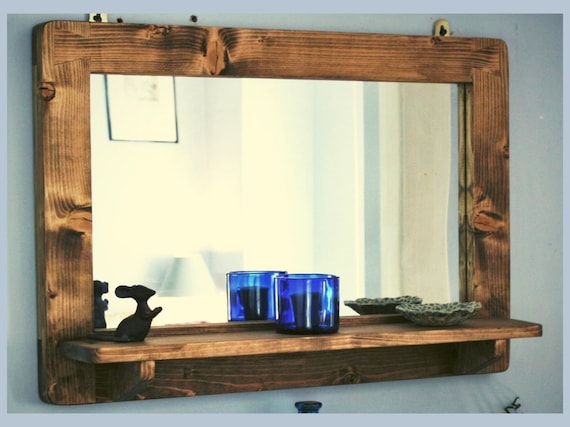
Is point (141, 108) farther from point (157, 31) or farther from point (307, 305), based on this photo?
point (307, 305)

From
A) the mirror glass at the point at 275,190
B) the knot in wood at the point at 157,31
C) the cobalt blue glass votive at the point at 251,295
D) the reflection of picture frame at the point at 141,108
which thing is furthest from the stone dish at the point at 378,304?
the knot in wood at the point at 157,31

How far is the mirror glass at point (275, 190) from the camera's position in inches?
62.7

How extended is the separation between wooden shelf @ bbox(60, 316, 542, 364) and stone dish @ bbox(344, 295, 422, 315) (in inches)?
0.5

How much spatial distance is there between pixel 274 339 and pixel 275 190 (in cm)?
24

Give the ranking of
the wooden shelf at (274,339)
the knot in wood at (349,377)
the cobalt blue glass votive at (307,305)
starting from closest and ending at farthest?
the wooden shelf at (274,339)
the cobalt blue glass votive at (307,305)
the knot in wood at (349,377)

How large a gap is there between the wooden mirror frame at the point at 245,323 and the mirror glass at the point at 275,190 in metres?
0.02

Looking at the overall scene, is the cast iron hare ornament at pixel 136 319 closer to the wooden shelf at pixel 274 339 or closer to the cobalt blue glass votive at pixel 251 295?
the wooden shelf at pixel 274 339

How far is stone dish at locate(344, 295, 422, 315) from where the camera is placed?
1.69 meters

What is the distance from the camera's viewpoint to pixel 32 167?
1.58 meters

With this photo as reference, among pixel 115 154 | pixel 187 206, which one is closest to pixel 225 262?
pixel 187 206

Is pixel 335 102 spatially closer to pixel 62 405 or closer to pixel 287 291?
pixel 287 291

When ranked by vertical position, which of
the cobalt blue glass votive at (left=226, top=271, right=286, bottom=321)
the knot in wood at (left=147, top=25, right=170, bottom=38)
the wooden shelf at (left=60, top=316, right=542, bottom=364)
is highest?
the knot in wood at (left=147, top=25, right=170, bottom=38)

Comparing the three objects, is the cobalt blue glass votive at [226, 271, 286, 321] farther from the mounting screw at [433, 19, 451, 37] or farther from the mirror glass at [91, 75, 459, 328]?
the mounting screw at [433, 19, 451, 37]

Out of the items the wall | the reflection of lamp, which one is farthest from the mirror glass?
the wall
